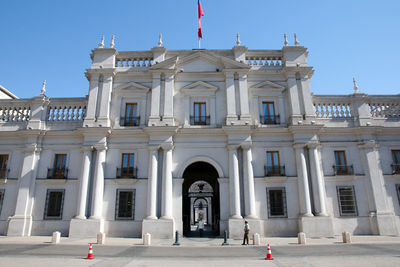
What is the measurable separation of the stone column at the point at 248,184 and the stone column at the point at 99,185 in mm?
11213

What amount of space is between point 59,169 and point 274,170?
58.3 ft

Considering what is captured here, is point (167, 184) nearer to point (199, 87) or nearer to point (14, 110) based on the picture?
point (199, 87)

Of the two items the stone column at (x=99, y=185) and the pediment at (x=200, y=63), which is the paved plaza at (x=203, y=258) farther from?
the pediment at (x=200, y=63)

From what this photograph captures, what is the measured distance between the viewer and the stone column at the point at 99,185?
20.4 m

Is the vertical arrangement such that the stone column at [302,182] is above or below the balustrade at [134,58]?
below

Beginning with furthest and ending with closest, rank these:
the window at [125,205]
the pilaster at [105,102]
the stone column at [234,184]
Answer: the pilaster at [105,102] → the window at [125,205] → the stone column at [234,184]

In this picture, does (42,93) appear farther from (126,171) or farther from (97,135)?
(126,171)

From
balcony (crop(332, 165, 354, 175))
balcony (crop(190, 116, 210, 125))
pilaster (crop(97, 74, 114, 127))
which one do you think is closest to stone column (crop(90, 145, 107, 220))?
pilaster (crop(97, 74, 114, 127))

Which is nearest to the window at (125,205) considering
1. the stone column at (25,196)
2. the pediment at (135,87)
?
the stone column at (25,196)

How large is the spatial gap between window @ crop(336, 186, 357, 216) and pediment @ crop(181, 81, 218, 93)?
13219 millimetres

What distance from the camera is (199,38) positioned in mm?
25281

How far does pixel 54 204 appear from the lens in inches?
850

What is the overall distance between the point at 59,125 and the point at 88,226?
30.5 ft

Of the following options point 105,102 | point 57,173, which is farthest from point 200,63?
point 57,173
